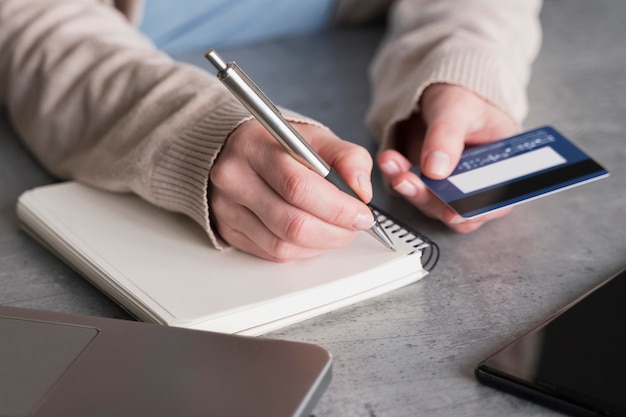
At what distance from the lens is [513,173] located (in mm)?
775

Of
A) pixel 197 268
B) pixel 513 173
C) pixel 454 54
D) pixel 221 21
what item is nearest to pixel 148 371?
pixel 197 268

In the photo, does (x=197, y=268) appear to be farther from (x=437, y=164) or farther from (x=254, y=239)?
(x=437, y=164)

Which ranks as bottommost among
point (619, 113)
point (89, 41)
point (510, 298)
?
point (619, 113)

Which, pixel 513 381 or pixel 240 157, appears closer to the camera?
pixel 513 381

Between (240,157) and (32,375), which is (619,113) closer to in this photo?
(240,157)

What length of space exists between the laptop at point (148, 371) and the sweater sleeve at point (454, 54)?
403 millimetres

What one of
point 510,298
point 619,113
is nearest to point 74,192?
point 510,298

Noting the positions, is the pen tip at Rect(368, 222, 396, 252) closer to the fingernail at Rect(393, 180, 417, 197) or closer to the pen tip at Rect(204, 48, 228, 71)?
the fingernail at Rect(393, 180, 417, 197)

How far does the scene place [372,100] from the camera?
106 centimetres

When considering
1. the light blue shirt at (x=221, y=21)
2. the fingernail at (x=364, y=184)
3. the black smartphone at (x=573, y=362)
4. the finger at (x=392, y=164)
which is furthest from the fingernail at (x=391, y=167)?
the light blue shirt at (x=221, y=21)

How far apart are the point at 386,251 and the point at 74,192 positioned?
0.32 meters

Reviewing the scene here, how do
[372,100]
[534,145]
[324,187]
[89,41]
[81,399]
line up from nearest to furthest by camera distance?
[81,399]
[324,187]
[534,145]
[89,41]
[372,100]

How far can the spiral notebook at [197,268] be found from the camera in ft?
2.12

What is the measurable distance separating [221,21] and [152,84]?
39 centimetres
